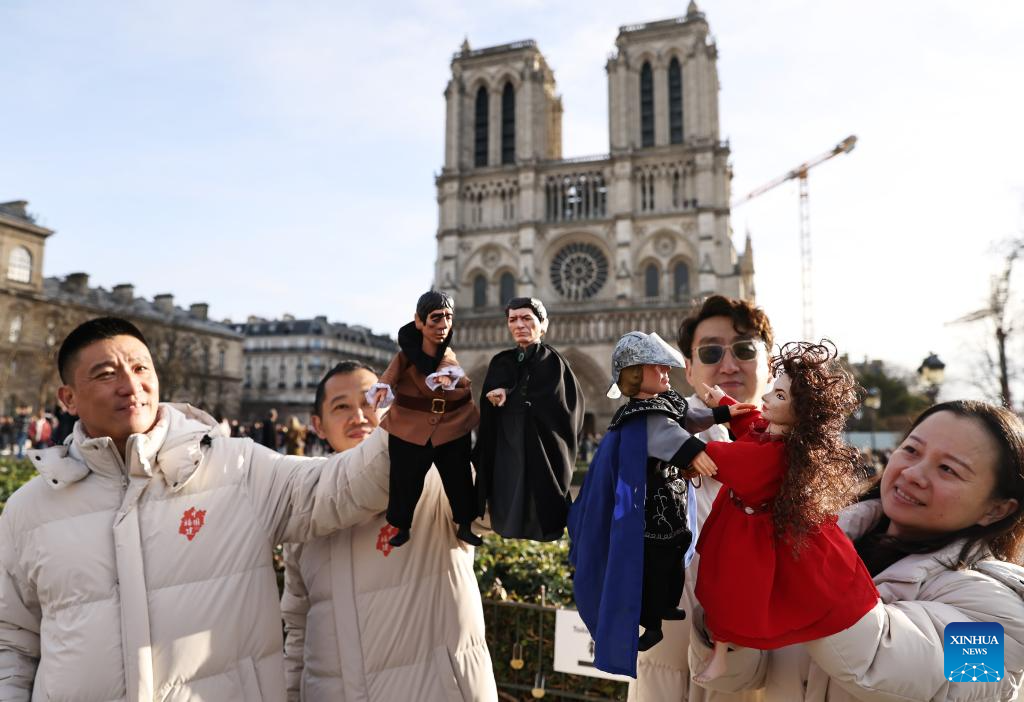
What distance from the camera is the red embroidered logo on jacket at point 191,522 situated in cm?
233

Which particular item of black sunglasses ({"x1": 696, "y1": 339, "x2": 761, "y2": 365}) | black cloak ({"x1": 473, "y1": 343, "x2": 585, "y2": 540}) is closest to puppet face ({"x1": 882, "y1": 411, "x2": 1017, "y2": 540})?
black sunglasses ({"x1": 696, "y1": 339, "x2": 761, "y2": 365})

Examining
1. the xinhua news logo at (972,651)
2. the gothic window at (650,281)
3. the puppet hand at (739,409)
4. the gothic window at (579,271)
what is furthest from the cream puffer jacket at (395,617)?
the gothic window at (579,271)

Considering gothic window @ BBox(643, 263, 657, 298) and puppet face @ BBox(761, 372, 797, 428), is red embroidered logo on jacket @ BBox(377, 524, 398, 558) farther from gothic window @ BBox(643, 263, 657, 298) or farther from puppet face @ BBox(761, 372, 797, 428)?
gothic window @ BBox(643, 263, 657, 298)

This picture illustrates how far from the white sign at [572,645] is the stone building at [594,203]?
3178 centimetres

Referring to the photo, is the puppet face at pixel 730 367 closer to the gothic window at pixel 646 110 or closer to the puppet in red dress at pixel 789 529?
the puppet in red dress at pixel 789 529

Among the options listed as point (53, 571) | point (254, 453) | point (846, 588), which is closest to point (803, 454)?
point (846, 588)

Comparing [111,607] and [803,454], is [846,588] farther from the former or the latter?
[111,607]

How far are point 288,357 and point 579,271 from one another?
35120 mm

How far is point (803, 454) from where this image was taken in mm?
1903

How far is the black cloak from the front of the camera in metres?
2.53

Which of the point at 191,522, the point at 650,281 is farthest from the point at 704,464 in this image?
the point at 650,281

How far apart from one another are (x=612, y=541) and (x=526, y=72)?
139 ft

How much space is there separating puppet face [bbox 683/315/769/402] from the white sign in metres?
1.64

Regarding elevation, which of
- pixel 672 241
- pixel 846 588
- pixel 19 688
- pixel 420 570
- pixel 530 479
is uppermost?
pixel 672 241
